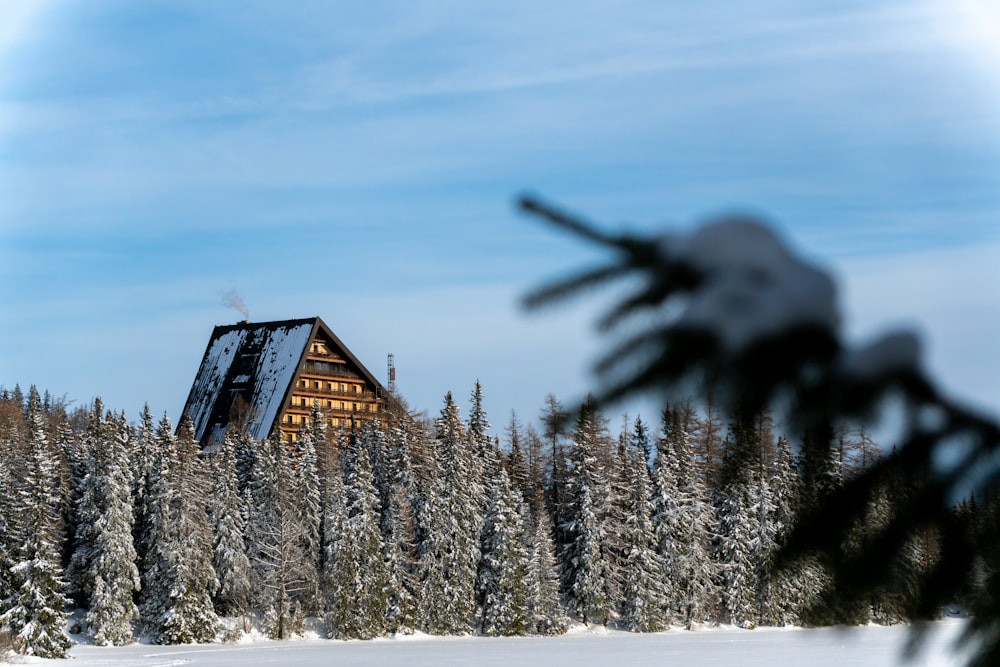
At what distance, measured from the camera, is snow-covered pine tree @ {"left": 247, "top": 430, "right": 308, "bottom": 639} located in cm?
5103

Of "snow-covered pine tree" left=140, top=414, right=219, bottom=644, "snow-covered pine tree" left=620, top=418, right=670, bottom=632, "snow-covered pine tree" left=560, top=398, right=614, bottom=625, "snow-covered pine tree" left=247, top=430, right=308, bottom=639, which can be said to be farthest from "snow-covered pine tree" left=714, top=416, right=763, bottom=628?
"snow-covered pine tree" left=140, top=414, right=219, bottom=644

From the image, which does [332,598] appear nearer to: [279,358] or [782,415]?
[279,358]

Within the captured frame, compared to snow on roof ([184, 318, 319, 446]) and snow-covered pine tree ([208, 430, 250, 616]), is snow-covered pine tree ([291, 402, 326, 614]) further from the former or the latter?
snow on roof ([184, 318, 319, 446])

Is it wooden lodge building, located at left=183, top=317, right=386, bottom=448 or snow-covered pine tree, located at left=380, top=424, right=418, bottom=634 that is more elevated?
wooden lodge building, located at left=183, top=317, right=386, bottom=448

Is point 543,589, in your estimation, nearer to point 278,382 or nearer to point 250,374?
point 278,382

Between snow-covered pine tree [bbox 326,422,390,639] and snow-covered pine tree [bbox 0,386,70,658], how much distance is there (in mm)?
12111

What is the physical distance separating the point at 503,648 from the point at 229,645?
1263 cm

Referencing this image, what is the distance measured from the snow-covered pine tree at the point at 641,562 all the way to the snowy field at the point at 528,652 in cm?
375

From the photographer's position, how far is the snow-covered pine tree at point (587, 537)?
55281 millimetres

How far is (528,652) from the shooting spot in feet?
133

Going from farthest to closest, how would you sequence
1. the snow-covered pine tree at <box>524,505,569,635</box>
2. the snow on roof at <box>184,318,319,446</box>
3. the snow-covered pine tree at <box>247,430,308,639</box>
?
the snow on roof at <box>184,318,319,446</box>, the snow-covered pine tree at <box>524,505,569,635</box>, the snow-covered pine tree at <box>247,430,308,639</box>

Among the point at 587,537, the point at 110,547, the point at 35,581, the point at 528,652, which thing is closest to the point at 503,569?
the point at 587,537

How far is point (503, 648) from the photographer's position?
4338 centimetres

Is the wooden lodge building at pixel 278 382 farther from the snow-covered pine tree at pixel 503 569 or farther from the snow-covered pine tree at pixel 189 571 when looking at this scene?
the snow-covered pine tree at pixel 189 571
